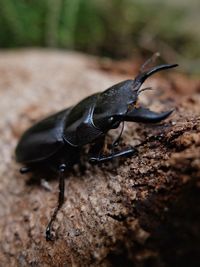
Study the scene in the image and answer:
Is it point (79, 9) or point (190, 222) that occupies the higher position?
point (190, 222)

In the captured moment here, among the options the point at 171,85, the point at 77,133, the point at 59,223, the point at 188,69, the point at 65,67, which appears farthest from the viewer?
the point at 188,69

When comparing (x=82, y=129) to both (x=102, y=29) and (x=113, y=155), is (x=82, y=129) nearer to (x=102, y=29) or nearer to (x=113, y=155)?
(x=113, y=155)

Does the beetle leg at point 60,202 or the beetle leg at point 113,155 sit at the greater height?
the beetle leg at point 113,155

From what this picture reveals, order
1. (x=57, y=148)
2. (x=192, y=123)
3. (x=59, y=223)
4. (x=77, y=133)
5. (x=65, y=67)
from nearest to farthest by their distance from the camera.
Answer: (x=192, y=123), (x=59, y=223), (x=77, y=133), (x=57, y=148), (x=65, y=67)

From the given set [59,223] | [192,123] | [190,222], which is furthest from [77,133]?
[190,222]

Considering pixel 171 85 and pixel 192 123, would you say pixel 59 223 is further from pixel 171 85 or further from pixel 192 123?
pixel 171 85

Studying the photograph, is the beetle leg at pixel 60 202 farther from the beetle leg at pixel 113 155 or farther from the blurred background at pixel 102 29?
the blurred background at pixel 102 29

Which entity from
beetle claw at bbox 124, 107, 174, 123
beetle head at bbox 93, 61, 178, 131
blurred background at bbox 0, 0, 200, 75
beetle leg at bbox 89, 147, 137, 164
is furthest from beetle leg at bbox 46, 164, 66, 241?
blurred background at bbox 0, 0, 200, 75

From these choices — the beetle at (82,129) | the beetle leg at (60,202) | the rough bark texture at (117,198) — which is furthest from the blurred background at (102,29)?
the beetle leg at (60,202)
